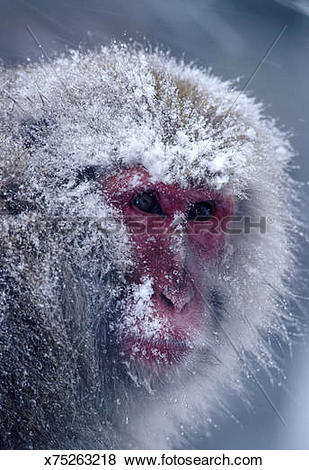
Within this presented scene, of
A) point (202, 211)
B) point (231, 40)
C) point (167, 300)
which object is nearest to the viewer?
point (167, 300)

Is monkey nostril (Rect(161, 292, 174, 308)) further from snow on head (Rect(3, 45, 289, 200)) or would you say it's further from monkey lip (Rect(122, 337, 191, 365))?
snow on head (Rect(3, 45, 289, 200))

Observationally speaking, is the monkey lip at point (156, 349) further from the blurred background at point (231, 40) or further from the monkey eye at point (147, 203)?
the blurred background at point (231, 40)

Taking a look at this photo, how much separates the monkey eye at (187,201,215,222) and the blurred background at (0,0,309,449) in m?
0.62

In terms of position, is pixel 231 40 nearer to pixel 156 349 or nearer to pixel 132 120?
pixel 132 120

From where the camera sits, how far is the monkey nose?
166 cm

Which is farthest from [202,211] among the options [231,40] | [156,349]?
[231,40]

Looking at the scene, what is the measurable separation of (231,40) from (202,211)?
73 cm

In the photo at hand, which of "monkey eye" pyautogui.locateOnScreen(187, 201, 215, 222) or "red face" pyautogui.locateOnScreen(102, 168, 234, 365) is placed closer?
"red face" pyautogui.locateOnScreen(102, 168, 234, 365)

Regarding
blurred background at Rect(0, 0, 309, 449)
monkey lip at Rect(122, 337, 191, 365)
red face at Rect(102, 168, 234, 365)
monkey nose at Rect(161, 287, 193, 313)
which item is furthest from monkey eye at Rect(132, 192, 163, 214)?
Result: blurred background at Rect(0, 0, 309, 449)

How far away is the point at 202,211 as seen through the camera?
1.80 meters

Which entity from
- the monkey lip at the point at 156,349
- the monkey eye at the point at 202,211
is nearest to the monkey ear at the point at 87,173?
the monkey eye at the point at 202,211

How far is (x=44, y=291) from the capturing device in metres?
1.62

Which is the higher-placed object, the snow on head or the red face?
the snow on head
